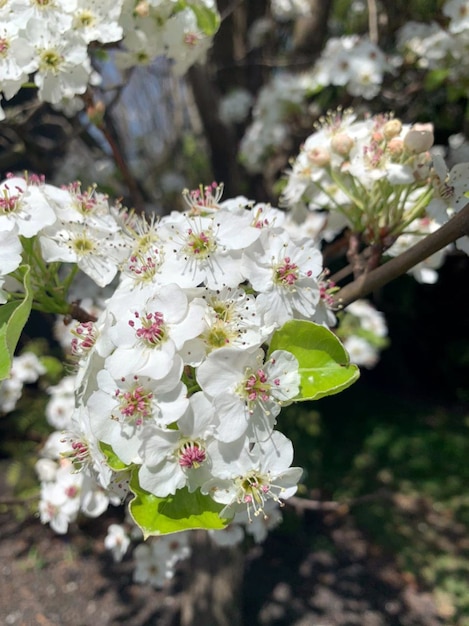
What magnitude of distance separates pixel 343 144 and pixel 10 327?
0.86 metres

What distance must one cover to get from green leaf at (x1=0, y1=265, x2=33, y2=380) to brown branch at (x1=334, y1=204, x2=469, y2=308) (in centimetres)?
57

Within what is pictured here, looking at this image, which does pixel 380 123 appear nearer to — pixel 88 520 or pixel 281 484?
pixel 281 484

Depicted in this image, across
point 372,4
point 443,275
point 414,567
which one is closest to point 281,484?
point 372,4

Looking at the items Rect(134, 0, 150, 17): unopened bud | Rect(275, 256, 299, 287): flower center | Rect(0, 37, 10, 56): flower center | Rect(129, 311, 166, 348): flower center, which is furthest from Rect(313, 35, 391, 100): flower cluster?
Rect(129, 311, 166, 348): flower center

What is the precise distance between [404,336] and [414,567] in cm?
284

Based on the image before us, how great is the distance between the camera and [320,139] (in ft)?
4.39

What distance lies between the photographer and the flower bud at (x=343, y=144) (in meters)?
1.21

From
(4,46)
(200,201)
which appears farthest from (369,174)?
(4,46)

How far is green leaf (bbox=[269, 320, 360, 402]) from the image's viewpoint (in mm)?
797

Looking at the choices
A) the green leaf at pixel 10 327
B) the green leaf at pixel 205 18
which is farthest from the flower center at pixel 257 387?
the green leaf at pixel 205 18

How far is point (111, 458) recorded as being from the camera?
2.64ft

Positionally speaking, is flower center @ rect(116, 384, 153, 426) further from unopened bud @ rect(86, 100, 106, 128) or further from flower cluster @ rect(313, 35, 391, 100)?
flower cluster @ rect(313, 35, 391, 100)

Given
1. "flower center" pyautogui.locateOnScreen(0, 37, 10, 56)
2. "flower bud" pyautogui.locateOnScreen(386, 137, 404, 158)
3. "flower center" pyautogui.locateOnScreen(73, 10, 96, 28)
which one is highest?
"flower center" pyautogui.locateOnScreen(73, 10, 96, 28)

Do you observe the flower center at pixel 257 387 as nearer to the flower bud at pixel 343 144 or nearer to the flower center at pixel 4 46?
the flower bud at pixel 343 144
